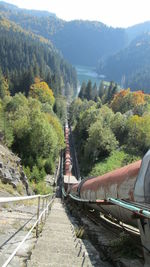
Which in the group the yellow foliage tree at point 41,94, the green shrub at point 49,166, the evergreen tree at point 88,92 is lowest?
the green shrub at point 49,166

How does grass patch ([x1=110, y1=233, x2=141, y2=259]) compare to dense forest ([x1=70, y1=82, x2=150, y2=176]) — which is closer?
grass patch ([x1=110, y1=233, x2=141, y2=259])

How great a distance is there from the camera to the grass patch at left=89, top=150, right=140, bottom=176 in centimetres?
4186

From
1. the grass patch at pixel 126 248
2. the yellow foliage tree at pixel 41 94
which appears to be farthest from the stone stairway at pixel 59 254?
the yellow foliage tree at pixel 41 94

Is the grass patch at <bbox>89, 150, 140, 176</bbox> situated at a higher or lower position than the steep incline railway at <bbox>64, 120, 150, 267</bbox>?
lower

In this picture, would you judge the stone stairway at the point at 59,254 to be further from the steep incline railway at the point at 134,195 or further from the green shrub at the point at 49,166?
the green shrub at the point at 49,166

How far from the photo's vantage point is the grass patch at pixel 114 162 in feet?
137

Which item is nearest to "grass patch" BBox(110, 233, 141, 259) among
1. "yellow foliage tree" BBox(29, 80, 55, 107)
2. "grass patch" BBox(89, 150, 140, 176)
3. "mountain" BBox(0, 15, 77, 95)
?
"grass patch" BBox(89, 150, 140, 176)

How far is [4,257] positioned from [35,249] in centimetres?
78

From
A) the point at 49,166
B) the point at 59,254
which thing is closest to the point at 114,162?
the point at 49,166

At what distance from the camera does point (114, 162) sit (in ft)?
143

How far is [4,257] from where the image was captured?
397cm

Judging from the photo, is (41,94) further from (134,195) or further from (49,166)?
(134,195)

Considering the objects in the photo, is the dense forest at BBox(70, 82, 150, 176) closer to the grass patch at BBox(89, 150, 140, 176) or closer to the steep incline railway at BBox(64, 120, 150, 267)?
the grass patch at BBox(89, 150, 140, 176)

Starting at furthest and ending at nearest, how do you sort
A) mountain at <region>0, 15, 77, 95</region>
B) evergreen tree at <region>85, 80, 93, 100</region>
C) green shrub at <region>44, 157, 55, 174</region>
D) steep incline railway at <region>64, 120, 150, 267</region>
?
1. evergreen tree at <region>85, 80, 93, 100</region>
2. mountain at <region>0, 15, 77, 95</region>
3. green shrub at <region>44, 157, 55, 174</region>
4. steep incline railway at <region>64, 120, 150, 267</region>
